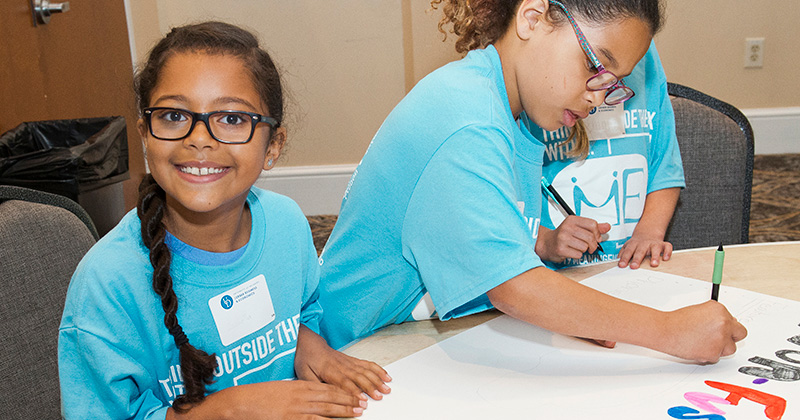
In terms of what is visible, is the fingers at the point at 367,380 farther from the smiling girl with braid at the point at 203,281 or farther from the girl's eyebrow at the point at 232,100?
the girl's eyebrow at the point at 232,100

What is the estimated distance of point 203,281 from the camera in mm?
879

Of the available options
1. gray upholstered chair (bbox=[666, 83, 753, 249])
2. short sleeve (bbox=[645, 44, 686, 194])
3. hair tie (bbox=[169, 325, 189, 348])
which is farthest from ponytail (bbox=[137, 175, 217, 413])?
gray upholstered chair (bbox=[666, 83, 753, 249])

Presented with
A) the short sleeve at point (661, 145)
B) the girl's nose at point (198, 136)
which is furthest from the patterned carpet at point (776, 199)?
the girl's nose at point (198, 136)

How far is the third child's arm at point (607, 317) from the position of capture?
31.1 inches

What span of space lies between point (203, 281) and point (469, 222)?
0.36 meters

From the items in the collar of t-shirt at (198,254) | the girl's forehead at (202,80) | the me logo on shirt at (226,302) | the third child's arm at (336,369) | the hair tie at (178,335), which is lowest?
the third child's arm at (336,369)

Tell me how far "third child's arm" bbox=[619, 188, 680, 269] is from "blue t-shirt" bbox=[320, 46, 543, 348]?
202 mm

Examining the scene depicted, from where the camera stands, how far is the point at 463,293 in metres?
0.80

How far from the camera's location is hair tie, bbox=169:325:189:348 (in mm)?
827

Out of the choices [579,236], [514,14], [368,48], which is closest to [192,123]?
[514,14]

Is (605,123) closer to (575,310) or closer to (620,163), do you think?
(620,163)

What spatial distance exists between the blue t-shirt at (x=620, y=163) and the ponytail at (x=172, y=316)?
2.36 ft

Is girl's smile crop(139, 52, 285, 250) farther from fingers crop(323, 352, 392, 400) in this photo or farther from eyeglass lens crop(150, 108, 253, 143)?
fingers crop(323, 352, 392, 400)

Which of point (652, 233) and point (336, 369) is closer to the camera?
point (336, 369)
